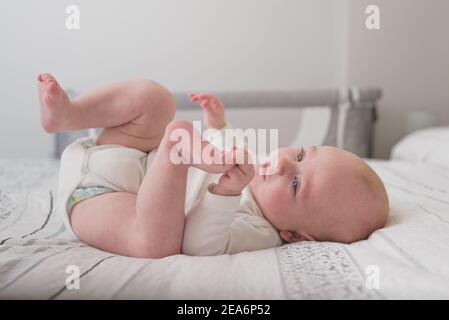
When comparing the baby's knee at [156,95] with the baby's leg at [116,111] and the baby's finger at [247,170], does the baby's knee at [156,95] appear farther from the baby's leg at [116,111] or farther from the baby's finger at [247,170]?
the baby's finger at [247,170]

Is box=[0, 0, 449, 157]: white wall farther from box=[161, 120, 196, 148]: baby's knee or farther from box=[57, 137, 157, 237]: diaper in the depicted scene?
box=[161, 120, 196, 148]: baby's knee

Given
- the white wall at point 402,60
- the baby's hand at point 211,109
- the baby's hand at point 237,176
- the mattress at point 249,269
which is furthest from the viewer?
the white wall at point 402,60

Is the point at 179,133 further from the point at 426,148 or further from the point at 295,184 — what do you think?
the point at 426,148

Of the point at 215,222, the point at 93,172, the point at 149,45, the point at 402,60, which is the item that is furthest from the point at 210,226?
the point at 402,60

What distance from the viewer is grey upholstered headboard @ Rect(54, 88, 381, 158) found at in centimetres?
88

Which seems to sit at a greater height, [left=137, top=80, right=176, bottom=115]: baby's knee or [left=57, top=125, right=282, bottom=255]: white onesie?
[left=137, top=80, right=176, bottom=115]: baby's knee

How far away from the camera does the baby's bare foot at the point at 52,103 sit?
695mm

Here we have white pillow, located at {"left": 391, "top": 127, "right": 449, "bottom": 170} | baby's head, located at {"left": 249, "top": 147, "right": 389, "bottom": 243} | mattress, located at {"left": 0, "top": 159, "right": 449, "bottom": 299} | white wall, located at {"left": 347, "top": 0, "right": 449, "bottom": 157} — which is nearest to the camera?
mattress, located at {"left": 0, "top": 159, "right": 449, "bottom": 299}

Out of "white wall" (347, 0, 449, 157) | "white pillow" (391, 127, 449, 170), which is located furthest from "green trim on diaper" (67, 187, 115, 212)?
"white pillow" (391, 127, 449, 170)

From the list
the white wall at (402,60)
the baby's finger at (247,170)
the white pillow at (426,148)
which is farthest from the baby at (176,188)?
the white pillow at (426,148)

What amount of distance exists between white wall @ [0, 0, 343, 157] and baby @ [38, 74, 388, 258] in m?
0.04

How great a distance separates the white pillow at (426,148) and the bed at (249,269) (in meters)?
0.65

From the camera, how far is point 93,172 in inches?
29.1

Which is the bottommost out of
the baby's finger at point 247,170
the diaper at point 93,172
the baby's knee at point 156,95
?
the diaper at point 93,172
